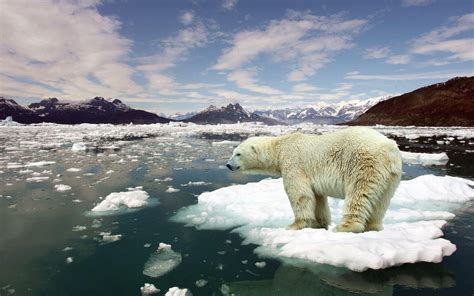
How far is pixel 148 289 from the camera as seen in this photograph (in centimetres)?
455

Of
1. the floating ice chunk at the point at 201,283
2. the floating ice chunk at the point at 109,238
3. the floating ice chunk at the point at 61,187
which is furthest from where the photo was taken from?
the floating ice chunk at the point at 61,187

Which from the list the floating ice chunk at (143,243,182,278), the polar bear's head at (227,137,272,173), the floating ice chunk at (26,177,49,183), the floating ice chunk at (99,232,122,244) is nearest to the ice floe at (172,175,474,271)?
the polar bear's head at (227,137,272,173)

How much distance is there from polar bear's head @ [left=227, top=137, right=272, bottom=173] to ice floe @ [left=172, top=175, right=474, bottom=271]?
1210 millimetres

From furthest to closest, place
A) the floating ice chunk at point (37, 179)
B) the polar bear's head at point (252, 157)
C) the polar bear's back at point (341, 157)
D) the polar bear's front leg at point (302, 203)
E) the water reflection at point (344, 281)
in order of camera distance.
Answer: the floating ice chunk at point (37, 179) < the polar bear's head at point (252, 157) < the polar bear's front leg at point (302, 203) < the polar bear's back at point (341, 157) < the water reflection at point (344, 281)

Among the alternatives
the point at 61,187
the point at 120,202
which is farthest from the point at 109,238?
the point at 61,187

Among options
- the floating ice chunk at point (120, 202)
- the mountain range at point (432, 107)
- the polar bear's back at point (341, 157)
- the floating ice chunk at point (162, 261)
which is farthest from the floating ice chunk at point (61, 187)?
the mountain range at point (432, 107)

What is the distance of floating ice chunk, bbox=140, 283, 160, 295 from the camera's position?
4491 mm

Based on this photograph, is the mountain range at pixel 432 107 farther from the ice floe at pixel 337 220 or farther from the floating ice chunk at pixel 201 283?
the floating ice chunk at pixel 201 283

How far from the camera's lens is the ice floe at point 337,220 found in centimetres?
493

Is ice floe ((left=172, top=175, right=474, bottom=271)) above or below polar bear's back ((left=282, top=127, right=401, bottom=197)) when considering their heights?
below

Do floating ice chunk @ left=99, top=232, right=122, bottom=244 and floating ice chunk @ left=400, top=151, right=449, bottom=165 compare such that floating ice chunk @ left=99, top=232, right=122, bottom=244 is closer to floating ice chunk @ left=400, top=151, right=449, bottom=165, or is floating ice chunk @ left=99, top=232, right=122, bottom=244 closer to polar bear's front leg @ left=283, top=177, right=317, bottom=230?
polar bear's front leg @ left=283, top=177, right=317, bottom=230

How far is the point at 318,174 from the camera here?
5930 millimetres

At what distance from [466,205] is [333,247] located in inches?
229

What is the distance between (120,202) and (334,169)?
5.99 meters
